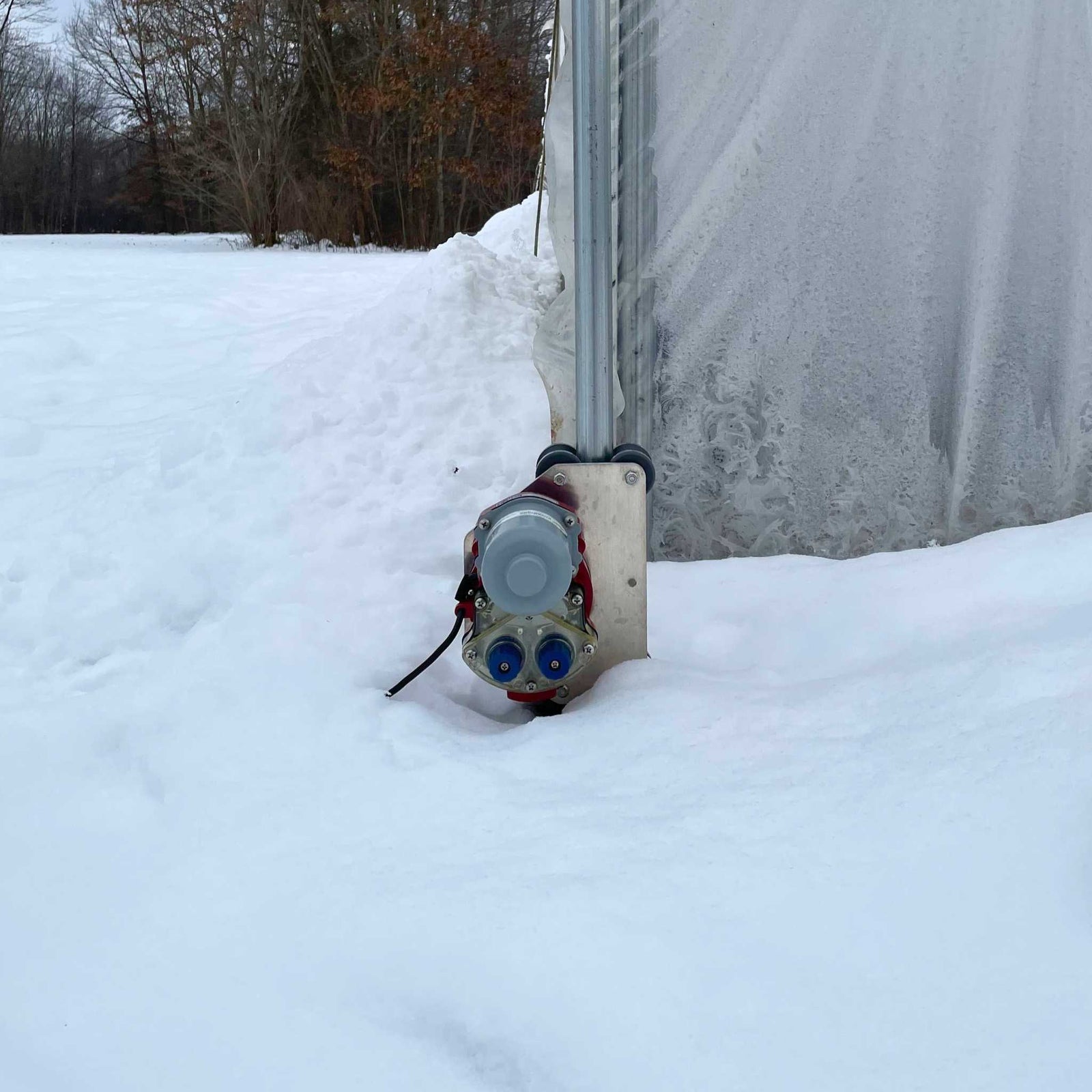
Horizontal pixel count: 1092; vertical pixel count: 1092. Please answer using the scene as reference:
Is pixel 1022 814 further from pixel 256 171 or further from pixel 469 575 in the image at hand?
pixel 256 171

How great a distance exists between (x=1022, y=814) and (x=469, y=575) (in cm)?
90

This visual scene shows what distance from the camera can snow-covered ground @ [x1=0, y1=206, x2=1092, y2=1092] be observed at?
983 millimetres

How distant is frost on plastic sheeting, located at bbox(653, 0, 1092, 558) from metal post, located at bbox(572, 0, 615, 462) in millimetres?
483

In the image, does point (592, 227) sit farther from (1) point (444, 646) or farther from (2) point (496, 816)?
(2) point (496, 816)

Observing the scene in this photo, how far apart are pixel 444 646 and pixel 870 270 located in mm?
1239

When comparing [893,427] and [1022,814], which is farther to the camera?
[893,427]

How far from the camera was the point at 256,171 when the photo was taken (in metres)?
11.5

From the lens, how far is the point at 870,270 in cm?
218

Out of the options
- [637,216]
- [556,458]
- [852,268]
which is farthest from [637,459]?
[852,268]

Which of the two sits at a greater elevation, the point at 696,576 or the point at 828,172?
the point at 828,172

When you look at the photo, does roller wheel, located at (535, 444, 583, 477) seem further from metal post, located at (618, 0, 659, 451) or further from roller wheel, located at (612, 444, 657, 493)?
metal post, located at (618, 0, 659, 451)

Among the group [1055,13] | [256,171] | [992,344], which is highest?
[256,171]

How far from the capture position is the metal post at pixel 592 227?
1.71 meters

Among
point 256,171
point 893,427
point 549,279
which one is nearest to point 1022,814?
point 893,427
